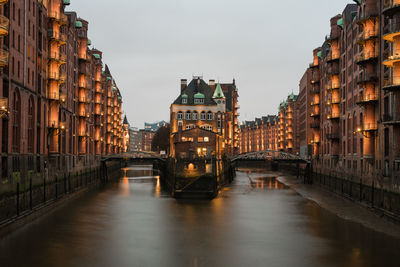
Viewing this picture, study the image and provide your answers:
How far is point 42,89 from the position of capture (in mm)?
58125

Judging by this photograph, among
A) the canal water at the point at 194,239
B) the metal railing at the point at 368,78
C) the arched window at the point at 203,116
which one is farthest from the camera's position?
the arched window at the point at 203,116

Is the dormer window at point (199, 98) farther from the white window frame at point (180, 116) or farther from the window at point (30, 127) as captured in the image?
the window at point (30, 127)

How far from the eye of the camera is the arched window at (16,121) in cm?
4775

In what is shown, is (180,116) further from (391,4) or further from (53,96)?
→ (391,4)

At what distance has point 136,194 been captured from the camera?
62312 millimetres

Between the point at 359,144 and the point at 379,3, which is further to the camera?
the point at 359,144

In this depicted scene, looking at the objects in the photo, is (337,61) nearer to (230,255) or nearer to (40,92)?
(40,92)

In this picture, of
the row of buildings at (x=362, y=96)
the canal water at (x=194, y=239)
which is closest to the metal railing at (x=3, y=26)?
the canal water at (x=194, y=239)

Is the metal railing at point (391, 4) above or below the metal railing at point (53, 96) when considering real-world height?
above

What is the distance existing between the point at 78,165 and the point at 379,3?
5195 centimetres

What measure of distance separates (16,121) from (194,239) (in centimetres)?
2598

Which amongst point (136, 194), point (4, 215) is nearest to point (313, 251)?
point (4, 215)

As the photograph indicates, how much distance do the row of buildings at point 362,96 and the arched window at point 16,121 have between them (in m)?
33.9

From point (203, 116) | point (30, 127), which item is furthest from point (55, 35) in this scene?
point (203, 116)
